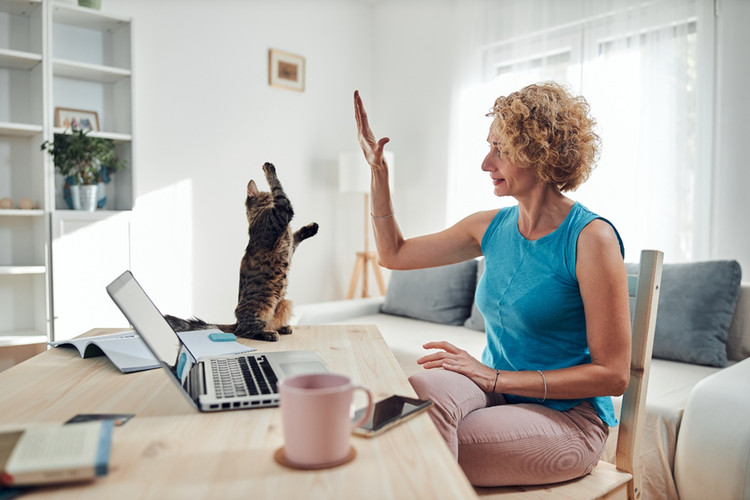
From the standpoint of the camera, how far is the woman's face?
1304mm

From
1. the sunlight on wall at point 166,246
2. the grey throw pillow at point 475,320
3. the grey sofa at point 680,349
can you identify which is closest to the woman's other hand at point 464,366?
the grey sofa at point 680,349

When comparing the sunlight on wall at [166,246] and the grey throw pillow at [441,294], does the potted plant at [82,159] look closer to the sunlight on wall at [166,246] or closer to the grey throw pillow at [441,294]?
the sunlight on wall at [166,246]

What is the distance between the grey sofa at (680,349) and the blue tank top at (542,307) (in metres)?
0.61

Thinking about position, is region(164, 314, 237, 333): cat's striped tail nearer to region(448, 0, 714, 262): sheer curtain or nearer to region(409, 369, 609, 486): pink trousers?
region(409, 369, 609, 486): pink trousers

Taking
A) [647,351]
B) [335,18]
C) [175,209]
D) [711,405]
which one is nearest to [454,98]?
[335,18]

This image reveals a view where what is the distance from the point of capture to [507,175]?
133 cm

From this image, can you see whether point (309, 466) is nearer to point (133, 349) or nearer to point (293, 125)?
point (133, 349)

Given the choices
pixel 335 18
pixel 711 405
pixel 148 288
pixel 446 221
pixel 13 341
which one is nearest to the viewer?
pixel 711 405

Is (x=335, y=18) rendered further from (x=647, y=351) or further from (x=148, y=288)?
(x=647, y=351)

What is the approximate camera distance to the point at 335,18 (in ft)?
13.6

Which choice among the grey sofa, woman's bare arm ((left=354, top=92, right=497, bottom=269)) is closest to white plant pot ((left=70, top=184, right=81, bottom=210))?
the grey sofa

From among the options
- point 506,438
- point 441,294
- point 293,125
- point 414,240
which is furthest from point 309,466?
point 293,125

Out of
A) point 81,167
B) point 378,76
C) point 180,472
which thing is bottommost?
point 180,472

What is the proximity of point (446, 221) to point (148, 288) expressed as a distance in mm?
1941
